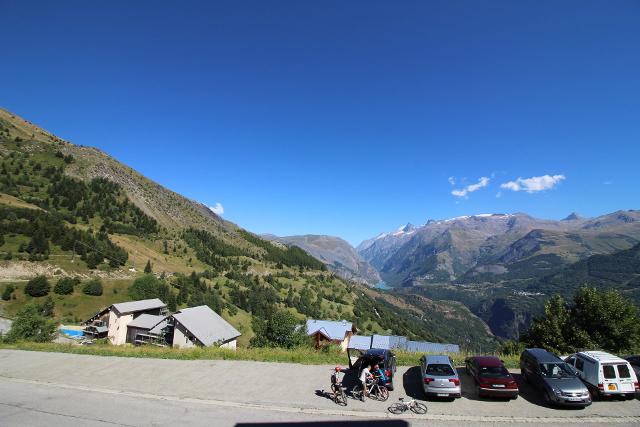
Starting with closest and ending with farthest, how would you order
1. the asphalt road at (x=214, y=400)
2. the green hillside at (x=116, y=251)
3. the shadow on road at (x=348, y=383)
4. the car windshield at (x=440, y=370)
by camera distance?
the asphalt road at (x=214, y=400) < the car windshield at (x=440, y=370) < the shadow on road at (x=348, y=383) < the green hillside at (x=116, y=251)

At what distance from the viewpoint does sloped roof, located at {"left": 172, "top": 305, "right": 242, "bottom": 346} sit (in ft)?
175

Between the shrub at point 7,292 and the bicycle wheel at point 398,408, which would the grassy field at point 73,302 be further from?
the bicycle wheel at point 398,408

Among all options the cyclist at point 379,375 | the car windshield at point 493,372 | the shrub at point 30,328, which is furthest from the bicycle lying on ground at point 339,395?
the shrub at point 30,328

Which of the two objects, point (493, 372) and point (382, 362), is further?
point (382, 362)

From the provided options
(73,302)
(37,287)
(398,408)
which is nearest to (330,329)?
(73,302)

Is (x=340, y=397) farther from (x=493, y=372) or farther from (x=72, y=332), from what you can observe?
(x=72, y=332)

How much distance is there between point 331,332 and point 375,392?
2621 inches

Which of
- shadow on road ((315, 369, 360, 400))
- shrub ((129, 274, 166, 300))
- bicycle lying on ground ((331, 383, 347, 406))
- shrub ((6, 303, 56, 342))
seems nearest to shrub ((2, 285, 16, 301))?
shrub ((129, 274, 166, 300))

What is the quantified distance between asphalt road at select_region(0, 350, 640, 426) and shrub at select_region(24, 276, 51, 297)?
5365 centimetres

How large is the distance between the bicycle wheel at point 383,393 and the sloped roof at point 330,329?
63.3 meters

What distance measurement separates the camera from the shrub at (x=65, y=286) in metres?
69.5

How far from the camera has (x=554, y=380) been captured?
53.0 ft

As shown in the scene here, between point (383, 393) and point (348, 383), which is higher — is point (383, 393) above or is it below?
above

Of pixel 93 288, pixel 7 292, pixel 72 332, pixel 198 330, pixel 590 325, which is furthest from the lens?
pixel 93 288
